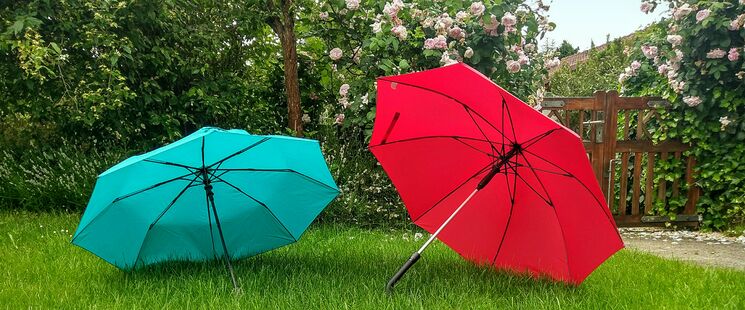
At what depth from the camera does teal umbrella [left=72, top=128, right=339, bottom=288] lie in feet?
9.09

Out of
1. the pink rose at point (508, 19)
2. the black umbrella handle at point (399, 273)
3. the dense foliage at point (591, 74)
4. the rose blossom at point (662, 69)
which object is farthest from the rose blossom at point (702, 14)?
the dense foliage at point (591, 74)

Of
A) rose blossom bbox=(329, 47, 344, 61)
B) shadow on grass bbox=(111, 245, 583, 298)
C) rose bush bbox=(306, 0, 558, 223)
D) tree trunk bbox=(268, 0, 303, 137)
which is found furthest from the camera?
tree trunk bbox=(268, 0, 303, 137)

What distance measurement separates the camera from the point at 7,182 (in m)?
5.51

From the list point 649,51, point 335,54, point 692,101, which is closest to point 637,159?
point 692,101

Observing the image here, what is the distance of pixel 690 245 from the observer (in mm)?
5328

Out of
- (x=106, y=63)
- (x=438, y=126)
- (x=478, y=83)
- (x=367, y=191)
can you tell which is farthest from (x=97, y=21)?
(x=478, y=83)

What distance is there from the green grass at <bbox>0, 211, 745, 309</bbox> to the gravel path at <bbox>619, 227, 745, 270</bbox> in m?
0.82

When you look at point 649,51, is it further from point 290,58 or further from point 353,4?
point 290,58

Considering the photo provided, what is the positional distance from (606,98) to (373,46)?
2.90 m

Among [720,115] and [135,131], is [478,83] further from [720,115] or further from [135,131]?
[720,115]

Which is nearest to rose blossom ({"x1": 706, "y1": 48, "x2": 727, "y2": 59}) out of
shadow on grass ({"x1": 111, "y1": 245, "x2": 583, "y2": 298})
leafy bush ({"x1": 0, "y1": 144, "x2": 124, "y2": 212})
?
shadow on grass ({"x1": 111, "y1": 245, "x2": 583, "y2": 298})

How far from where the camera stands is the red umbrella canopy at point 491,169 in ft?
7.74

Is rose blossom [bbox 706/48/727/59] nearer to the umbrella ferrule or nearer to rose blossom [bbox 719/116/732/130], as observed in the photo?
rose blossom [bbox 719/116/732/130]

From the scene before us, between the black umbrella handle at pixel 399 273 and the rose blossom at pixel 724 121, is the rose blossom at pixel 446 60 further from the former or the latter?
the rose blossom at pixel 724 121
